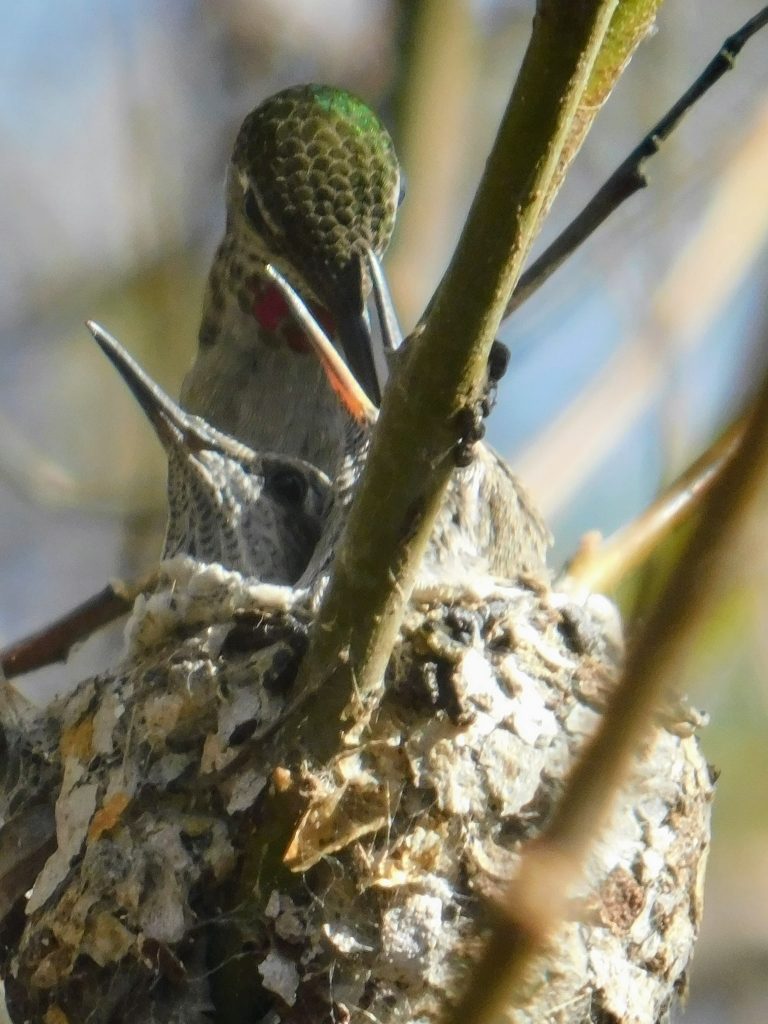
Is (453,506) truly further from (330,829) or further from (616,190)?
(330,829)

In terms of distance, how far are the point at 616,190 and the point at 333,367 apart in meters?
0.56

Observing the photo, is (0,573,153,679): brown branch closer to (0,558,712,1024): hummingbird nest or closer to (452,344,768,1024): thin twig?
(0,558,712,1024): hummingbird nest

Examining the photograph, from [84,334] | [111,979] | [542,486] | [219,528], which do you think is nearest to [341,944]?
[111,979]

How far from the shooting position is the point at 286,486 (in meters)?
2.74

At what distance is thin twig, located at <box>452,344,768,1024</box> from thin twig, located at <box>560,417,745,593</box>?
1.06m

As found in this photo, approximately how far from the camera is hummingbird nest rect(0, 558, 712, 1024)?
195 cm

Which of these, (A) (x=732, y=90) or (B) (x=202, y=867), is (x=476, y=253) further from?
(A) (x=732, y=90)

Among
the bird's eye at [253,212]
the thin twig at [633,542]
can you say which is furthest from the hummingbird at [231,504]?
the bird's eye at [253,212]

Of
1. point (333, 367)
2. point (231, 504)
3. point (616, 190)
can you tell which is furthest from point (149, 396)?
point (616, 190)

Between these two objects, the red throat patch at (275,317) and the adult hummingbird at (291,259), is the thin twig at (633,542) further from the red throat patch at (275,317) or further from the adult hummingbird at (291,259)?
the red throat patch at (275,317)

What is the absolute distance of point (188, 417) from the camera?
8.82 feet

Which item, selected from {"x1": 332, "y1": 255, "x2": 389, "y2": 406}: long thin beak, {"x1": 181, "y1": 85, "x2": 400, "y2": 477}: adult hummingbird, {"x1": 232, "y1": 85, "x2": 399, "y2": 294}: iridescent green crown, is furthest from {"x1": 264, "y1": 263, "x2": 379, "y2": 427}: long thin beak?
{"x1": 232, "y1": 85, "x2": 399, "y2": 294}: iridescent green crown

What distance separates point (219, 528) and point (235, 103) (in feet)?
8.79

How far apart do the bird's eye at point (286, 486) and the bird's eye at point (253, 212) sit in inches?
36.6
